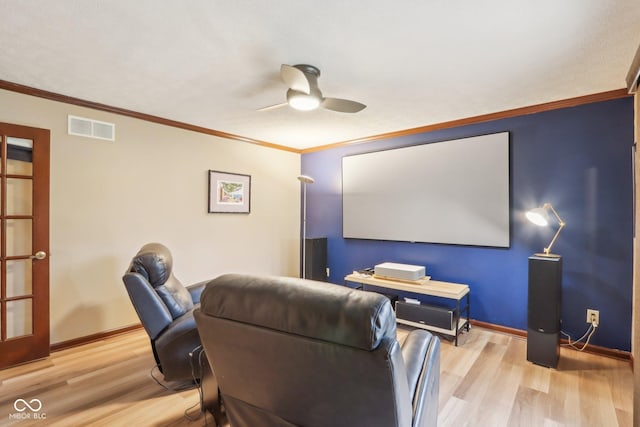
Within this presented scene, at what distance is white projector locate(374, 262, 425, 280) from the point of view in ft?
11.0

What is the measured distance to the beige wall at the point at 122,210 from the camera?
2.87 metres

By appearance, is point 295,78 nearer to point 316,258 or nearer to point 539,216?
point 539,216

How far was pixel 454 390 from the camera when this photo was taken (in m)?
2.28

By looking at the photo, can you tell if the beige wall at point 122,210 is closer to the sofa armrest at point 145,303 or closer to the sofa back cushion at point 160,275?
the sofa back cushion at point 160,275

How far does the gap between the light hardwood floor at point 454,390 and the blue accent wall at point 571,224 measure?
0.46 m

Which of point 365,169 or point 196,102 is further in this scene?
point 365,169

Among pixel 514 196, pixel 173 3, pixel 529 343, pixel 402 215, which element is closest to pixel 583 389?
pixel 529 343

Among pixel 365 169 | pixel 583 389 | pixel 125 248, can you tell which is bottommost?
pixel 583 389

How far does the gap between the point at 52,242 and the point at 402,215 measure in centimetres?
367

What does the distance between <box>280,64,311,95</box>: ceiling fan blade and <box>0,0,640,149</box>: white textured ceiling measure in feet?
0.50

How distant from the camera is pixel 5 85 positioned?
2.58 metres

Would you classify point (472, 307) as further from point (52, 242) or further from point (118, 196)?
point (52, 242)

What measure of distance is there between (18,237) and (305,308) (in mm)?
3066

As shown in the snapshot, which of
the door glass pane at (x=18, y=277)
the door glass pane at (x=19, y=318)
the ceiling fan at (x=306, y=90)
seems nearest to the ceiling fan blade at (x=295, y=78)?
the ceiling fan at (x=306, y=90)
